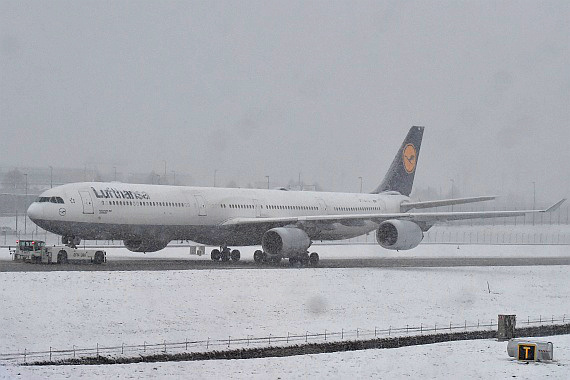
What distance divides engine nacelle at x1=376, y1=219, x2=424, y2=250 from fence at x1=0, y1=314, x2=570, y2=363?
13720mm

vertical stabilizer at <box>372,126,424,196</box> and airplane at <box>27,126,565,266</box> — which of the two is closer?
airplane at <box>27,126,565,266</box>

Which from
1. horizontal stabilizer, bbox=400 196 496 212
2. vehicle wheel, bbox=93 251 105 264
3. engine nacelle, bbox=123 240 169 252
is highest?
horizontal stabilizer, bbox=400 196 496 212

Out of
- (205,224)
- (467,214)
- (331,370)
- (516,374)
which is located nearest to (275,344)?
(331,370)

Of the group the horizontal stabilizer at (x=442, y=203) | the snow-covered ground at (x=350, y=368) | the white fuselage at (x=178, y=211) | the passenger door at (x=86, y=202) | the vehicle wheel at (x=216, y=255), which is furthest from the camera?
the horizontal stabilizer at (x=442, y=203)

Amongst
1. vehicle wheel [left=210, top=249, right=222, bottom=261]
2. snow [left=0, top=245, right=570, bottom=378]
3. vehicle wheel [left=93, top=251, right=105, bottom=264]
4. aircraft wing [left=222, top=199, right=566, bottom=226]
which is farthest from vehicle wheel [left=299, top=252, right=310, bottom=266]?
vehicle wheel [left=93, top=251, right=105, bottom=264]

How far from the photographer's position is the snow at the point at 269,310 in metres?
22.5

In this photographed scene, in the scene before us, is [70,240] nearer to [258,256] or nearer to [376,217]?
[258,256]

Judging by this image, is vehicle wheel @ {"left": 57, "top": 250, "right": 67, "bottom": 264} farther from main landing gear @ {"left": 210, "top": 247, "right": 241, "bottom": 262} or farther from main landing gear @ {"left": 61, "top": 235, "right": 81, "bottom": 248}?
main landing gear @ {"left": 210, "top": 247, "right": 241, "bottom": 262}

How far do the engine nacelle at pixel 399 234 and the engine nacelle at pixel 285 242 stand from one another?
15.0 feet

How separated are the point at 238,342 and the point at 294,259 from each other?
67.2ft

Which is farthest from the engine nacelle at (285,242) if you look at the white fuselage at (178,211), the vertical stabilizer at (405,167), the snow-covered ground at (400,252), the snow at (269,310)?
the vertical stabilizer at (405,167)

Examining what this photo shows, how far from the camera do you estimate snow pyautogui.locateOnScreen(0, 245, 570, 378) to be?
22469 mm

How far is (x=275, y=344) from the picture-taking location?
26.1 m

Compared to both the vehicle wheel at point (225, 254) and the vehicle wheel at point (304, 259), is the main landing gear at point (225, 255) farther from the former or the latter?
the vehicle wheel at point (304, 259)
